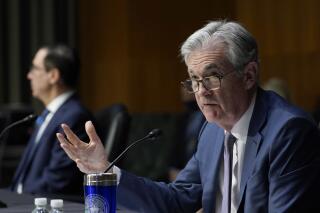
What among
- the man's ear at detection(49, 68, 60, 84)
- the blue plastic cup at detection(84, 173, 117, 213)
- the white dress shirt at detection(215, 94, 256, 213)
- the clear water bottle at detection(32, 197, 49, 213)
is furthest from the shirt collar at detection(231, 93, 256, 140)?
the man's ear at detection(49, 68, 60, 84)

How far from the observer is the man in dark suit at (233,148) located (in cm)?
259

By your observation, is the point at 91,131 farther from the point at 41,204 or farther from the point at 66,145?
the point at 41,204

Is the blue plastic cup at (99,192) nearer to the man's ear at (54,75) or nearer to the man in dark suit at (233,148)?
the man in dark suit at (233,148)

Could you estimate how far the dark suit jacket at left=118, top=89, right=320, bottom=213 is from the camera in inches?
101

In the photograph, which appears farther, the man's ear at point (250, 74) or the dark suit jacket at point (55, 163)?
the dark suit jacket at point (55, 163)

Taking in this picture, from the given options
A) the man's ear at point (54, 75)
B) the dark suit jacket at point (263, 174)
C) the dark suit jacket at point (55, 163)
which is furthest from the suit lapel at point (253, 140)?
the man's ear at point (54, 75)

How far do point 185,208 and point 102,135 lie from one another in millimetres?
1774

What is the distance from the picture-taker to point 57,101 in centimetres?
492

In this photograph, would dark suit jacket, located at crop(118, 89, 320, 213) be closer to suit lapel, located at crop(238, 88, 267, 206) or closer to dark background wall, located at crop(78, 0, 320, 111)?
suit lapel, located at crop(238, 88, 267, 206)

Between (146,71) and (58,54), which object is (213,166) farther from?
(146,71)

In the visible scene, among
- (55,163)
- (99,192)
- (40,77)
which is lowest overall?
(55,163)

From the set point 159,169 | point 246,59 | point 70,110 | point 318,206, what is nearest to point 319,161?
point 318,206

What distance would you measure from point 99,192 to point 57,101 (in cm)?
261

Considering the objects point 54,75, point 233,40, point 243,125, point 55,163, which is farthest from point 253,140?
point 54,75
